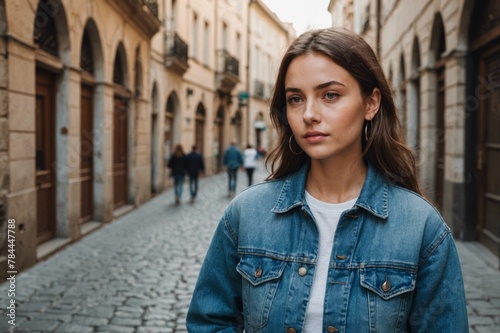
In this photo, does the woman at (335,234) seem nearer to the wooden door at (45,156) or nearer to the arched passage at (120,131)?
the wooden door at (45,156)

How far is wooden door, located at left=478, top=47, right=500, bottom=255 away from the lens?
8.09 meters

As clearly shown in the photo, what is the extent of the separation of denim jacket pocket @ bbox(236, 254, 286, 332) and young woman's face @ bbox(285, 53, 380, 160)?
35cm

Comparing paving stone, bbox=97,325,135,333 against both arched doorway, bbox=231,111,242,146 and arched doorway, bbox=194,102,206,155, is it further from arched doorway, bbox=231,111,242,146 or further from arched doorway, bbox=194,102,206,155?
arched doorway, bbox=231,111,242,146

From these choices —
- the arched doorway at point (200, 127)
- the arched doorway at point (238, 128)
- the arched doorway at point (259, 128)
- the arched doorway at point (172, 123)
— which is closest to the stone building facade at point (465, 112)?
the arched doorway at point (172, 123)

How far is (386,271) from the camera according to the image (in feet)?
5.37

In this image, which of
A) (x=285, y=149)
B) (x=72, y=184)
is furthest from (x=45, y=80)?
(x=285, y=149)

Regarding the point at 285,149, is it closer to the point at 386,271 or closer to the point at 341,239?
the point at 341,239

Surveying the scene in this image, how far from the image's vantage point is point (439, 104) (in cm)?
1152

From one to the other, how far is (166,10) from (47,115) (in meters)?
10.2

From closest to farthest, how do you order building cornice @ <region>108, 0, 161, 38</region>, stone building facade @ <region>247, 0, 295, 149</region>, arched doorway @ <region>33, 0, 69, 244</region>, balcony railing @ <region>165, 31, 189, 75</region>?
arched doorway @ <region>33, 0, 69, 244</region> < building cornice @ <region>108, 0, 161, 38</region> < balcony railing @ <region>165, 31, 189, 75</region> < stone building facade @ <region>247, 0, 295, 149</region>

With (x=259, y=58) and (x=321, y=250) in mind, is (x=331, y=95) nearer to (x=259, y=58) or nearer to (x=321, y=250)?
(x=321, y=250)

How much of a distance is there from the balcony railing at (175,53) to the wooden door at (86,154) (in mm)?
7358

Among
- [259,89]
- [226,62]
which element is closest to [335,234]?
[226,62]

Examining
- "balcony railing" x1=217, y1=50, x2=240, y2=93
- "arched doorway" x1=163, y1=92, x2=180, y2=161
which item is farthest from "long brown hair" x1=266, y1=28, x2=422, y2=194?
"balcony railing" x1=217, y1=50, x2=240, y2=93
